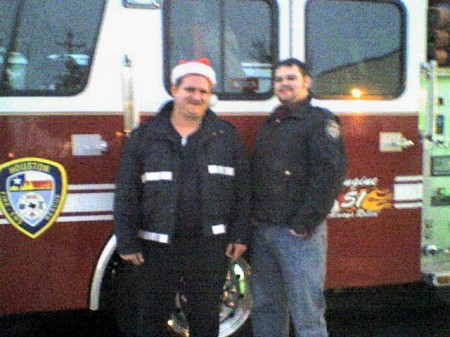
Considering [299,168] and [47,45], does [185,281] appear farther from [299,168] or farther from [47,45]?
[47,45]

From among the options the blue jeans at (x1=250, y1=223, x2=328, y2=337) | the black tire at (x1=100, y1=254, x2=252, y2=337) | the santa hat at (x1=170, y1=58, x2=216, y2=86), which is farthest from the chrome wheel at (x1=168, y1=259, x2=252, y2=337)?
the santa hat at (x1=170, y1=58, x2=216, y2=86)

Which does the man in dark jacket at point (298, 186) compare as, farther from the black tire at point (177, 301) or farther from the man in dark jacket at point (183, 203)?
the black tire at point (177, 301)

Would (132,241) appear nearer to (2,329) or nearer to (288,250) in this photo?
(288,250)

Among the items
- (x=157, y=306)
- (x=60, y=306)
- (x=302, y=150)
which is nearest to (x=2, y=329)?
(x=60, y=306)

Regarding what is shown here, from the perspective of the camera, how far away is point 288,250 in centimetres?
351

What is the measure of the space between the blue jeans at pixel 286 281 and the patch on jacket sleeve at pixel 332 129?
1.70ft

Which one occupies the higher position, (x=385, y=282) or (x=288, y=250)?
(x=288, y=250)

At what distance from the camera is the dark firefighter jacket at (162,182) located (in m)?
3.21

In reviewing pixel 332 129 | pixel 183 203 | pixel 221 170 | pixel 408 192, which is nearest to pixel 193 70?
pixel 221 170

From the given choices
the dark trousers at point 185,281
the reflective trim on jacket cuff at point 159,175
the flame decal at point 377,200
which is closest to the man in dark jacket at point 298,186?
the dark trousers at point 185,281

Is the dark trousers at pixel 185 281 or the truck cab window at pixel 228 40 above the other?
the truck cab window at pixel 228 40

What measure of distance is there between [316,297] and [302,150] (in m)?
0.84

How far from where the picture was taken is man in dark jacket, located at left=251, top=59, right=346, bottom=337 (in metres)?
3.35

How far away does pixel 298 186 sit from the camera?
3.43m
